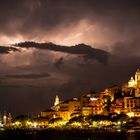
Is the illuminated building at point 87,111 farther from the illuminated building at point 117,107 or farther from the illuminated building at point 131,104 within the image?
the illuminated building at point 131,104

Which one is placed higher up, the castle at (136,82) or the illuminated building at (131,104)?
the castle at (136,82)

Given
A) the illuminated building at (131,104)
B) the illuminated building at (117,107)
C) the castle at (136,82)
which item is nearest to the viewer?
the illuminated building at (131,104)

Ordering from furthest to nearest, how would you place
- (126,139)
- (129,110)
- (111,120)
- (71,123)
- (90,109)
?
1. (90,109)
2. (71,123)
3. (129,110)
4. (111,120)
5. (126,139)

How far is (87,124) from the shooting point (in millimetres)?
174750

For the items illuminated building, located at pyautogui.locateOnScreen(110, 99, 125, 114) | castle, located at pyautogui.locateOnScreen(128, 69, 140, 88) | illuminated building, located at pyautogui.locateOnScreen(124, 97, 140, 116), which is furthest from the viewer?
castle, located at pyautogui.locateOnScreen(128, 69, 140, 88)

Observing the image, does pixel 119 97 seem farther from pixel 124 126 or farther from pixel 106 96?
pixel 124 126

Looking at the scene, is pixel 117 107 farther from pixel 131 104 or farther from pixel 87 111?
pixel 87 111

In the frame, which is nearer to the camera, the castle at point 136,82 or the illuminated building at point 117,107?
the illuminated building at point 117,107

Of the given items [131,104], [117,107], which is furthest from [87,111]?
[131,104]

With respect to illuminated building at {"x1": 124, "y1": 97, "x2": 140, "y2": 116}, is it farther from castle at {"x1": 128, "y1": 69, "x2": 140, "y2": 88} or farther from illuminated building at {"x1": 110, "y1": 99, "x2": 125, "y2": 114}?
castle at {"x1": 128, "y1": 69, "x2": 140, "y2": 88}

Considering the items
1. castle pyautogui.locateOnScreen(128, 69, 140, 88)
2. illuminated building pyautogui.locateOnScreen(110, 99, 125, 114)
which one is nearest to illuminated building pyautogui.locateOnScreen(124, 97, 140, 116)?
illuminated building pyautogui.locateOnScreen(110, 99, 125, 114)

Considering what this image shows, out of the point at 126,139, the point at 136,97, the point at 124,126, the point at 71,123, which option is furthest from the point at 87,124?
the point at 126,139

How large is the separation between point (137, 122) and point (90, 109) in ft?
173

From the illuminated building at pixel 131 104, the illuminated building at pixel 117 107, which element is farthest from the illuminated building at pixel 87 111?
the illuminated building at pixel 131 104
